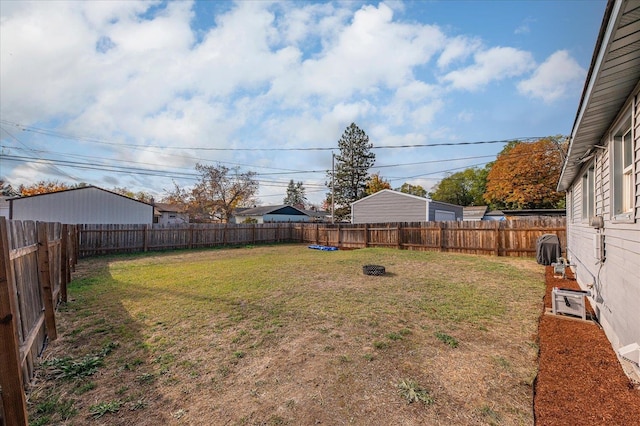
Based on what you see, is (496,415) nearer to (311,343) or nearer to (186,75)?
(311,343)

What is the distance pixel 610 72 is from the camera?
2.43m

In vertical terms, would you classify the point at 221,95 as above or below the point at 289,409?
above

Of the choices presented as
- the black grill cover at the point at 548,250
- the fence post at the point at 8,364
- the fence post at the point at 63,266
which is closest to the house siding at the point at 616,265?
the fence post at the point at 8,364

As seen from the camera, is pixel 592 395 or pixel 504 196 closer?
pixel 592 395

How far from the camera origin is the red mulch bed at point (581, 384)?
2.09m

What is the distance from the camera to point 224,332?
3861 millimetres

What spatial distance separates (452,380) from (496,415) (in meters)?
0.51

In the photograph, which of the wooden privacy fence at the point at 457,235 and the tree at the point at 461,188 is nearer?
the wooden privacy fence at the point at 457,235

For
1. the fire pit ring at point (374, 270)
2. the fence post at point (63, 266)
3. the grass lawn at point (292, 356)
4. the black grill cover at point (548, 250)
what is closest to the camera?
the grass lawn at point (292, 356)

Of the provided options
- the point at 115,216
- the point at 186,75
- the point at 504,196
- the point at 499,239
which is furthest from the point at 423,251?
the point at 504,196

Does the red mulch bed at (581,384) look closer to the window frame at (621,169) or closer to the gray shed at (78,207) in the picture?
the window frame at (621,169)

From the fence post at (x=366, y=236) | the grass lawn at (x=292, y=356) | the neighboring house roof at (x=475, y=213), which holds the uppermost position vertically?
the neighboring house roof at (x=475, y=213)

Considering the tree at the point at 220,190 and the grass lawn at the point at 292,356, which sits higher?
the tree at the point at 220,190

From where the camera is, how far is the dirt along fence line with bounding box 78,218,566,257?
1168 centimetres
